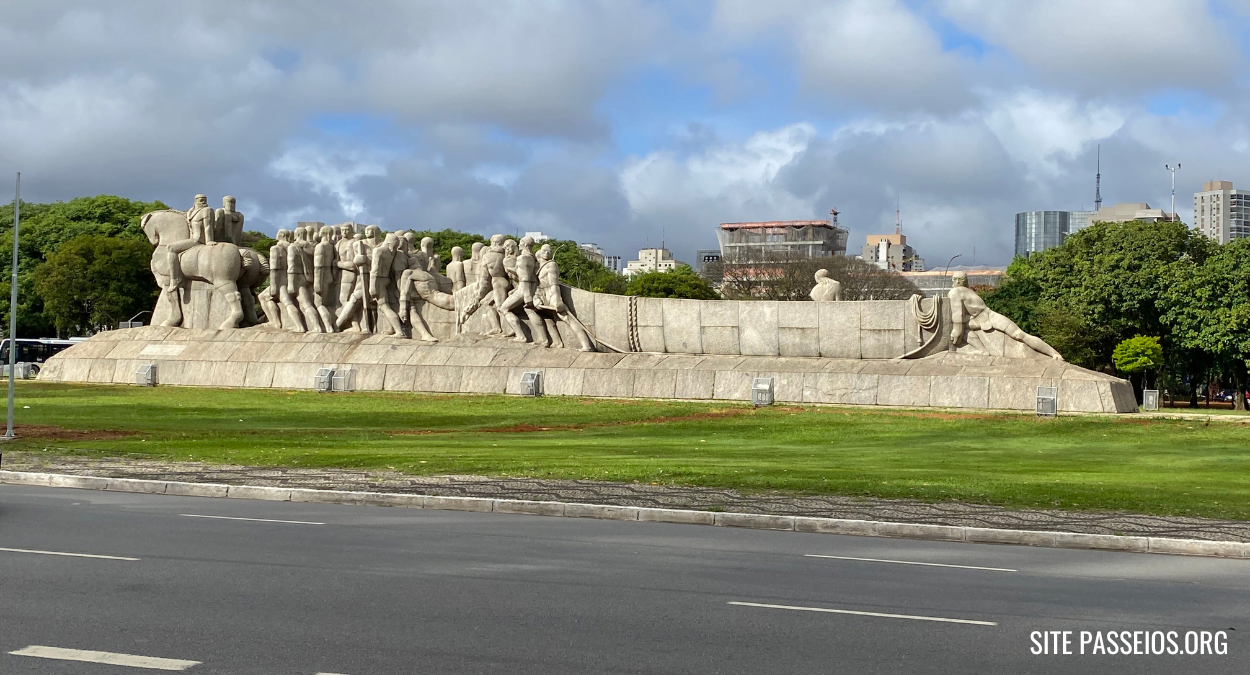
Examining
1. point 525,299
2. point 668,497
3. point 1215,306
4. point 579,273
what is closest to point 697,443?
point 668,497

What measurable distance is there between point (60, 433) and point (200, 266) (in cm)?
1687

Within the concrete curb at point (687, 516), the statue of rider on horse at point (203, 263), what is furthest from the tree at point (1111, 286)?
the concrete curb at point (687, 516)

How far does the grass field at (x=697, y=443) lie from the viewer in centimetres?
1409

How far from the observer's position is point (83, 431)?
2109cm

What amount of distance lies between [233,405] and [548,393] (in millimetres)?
7707

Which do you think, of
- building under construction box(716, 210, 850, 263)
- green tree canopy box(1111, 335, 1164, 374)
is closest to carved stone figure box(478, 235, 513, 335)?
green tree canopy box(1111, 335, 1164, 374)

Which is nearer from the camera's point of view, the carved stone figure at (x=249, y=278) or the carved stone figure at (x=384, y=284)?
the carved stone figure at (x=384, y=284)

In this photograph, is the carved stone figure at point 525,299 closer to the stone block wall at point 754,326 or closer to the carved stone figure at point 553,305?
the carved stone figure at point 553,305

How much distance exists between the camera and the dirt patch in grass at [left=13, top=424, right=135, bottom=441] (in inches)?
782

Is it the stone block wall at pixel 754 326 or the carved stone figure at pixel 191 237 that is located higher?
the carved stone figure at pixel 191 237

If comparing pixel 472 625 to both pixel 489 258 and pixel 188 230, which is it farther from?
pixel 188 230

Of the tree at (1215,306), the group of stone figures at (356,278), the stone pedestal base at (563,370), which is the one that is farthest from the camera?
the tree at (1215,306)

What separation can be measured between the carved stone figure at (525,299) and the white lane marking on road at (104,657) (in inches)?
1024

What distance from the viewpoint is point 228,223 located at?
38031mm
